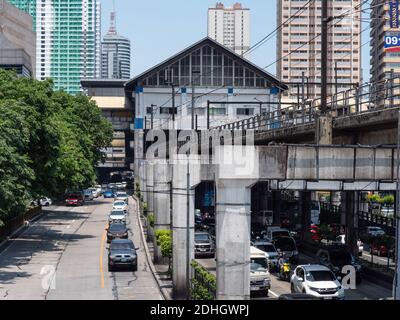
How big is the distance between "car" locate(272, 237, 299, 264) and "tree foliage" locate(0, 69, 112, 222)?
1471cm

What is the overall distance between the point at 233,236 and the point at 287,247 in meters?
25.7

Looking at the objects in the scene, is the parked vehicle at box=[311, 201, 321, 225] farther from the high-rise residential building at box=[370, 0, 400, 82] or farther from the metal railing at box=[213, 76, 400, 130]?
the high-rise residential building at box=[370, 0, 400, 82]

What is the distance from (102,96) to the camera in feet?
468

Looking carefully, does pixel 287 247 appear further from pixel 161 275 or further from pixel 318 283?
pixel 318 283

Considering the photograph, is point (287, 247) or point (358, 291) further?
point (287, 247)

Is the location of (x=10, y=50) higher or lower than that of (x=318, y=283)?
higher

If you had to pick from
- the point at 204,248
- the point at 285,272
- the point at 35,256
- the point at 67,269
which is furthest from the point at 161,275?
the point at 204,248

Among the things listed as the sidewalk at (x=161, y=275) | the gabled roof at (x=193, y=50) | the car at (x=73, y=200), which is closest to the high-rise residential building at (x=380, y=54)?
the gabled roof at (x=193, y=50)

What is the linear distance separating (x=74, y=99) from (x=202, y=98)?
78.1ft

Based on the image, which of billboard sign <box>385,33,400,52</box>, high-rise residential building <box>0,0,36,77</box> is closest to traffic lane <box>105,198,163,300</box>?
billboard sign <box>385,33,400,52</box>

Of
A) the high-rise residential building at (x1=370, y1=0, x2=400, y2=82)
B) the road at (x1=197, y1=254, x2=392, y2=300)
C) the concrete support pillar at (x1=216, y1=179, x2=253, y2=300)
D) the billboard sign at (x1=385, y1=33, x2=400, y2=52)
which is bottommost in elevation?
the road at (x1=197, y1=254, x2=392, y2=300)

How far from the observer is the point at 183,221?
33.1 meters

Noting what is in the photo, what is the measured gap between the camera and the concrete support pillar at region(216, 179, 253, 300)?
2086 centimetres
